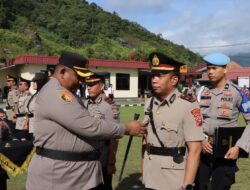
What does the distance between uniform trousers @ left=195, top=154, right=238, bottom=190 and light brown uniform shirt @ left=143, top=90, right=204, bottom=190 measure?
3.57 feet

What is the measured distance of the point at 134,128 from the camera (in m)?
3.27

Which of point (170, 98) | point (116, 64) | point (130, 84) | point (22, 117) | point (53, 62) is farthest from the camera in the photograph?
point (130, 84)

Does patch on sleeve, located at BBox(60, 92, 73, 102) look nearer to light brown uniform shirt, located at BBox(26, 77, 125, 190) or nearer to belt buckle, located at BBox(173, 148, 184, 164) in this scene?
light brown uniform shirt, located at BBox(26, 77, 125, 190)

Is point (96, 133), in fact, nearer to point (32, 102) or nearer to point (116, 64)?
point (32, 102)

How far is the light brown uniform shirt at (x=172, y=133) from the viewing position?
3184mm

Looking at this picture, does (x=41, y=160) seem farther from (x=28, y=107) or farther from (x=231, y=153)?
(x=28, y=107)

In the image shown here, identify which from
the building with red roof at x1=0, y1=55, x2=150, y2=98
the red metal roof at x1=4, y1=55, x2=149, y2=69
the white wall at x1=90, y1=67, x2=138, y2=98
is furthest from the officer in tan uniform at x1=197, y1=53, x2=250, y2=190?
the white wall at x1=90, y1=67, x2=138, y2=98

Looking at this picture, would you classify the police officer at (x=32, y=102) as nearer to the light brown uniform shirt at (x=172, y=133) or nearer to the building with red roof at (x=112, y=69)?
the light brown uniform shirt at (x=172, y=133)

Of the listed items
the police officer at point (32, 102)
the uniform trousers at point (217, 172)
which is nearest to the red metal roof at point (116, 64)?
the police officer at point (32, 102)

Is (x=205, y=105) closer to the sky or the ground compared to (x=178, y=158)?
closer to the sky

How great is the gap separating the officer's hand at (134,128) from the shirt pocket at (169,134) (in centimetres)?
16

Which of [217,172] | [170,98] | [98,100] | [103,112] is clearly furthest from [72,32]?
[170,98]

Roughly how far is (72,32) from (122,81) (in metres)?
40.7

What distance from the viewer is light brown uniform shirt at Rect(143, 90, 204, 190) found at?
10.4 ft
